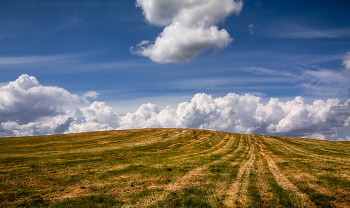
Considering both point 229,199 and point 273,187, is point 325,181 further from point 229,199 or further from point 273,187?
point 229,199

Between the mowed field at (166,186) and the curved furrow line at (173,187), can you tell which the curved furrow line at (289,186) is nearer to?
the mowed field at (166,186)

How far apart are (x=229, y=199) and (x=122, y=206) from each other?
6671mm

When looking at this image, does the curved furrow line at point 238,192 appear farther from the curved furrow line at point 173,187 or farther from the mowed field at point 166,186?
the curved furrow line at point 173,187

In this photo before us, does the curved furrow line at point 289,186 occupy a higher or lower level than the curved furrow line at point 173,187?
lower

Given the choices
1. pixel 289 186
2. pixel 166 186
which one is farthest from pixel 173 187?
pixel 289 186

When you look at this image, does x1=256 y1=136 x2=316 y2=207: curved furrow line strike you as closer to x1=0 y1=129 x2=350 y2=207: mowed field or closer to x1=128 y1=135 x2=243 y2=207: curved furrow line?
x1=0 y1=129 x2=350 y2=207: mowed field

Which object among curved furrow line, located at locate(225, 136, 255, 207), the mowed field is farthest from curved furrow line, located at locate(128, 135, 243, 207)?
curved furrow line, located at locate(225, 136, 255, 207)

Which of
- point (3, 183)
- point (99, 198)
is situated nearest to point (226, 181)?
point (99, 198)

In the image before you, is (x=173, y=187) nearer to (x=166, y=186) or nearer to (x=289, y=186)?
(x=166, y=186)

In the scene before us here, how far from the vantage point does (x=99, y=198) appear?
11.3 meters

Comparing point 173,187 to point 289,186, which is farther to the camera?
point 289,186

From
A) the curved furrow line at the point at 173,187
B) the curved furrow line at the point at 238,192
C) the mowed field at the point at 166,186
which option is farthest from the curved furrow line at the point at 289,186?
the curved furrow line at the point at 173,187

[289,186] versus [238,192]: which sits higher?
[238,192]

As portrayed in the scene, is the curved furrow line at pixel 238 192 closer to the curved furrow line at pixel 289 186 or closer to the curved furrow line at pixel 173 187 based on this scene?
the curved furrow line at pixel 289 186
